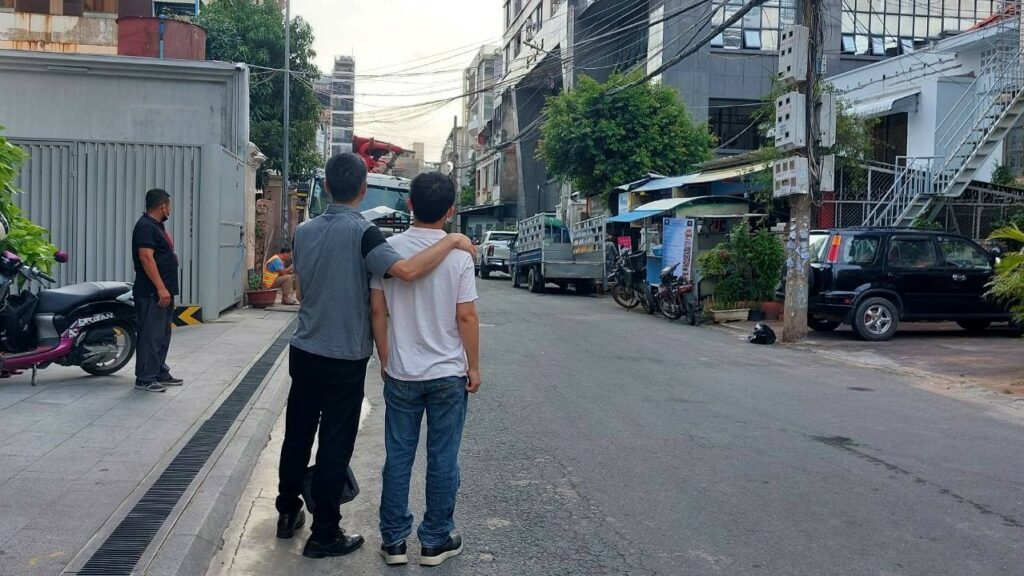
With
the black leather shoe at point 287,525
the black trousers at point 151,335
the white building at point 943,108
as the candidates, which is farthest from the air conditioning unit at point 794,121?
the black leather shoe at point 287,525

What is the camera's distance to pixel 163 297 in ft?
26.2

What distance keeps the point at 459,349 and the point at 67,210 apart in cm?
1008

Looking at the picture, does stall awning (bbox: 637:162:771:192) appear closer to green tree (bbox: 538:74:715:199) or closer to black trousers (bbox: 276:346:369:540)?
green tree (bbox: 538:74:715:199)

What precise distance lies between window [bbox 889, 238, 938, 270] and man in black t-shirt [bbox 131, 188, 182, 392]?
35.9 ft

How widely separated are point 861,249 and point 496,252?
863 inches

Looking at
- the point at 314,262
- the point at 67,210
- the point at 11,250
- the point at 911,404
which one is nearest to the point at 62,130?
the point at 67,210

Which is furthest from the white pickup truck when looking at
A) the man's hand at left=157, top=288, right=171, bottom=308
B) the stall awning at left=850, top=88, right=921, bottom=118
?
the man's hand at left=157, top=288, right=171, bottom=308

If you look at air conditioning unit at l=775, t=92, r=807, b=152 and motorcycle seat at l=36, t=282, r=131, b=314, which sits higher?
air conditioning unit at l=775, t=92, r=807, b=152

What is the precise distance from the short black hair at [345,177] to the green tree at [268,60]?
90.3 ft

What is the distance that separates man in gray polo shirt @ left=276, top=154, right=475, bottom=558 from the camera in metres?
4.43

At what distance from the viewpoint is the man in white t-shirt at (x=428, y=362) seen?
430 centimetres

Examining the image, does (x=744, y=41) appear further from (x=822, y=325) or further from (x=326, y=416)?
(x=326, y=416)

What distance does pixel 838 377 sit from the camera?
1098 cm

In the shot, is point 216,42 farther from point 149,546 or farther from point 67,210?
point 149,546
